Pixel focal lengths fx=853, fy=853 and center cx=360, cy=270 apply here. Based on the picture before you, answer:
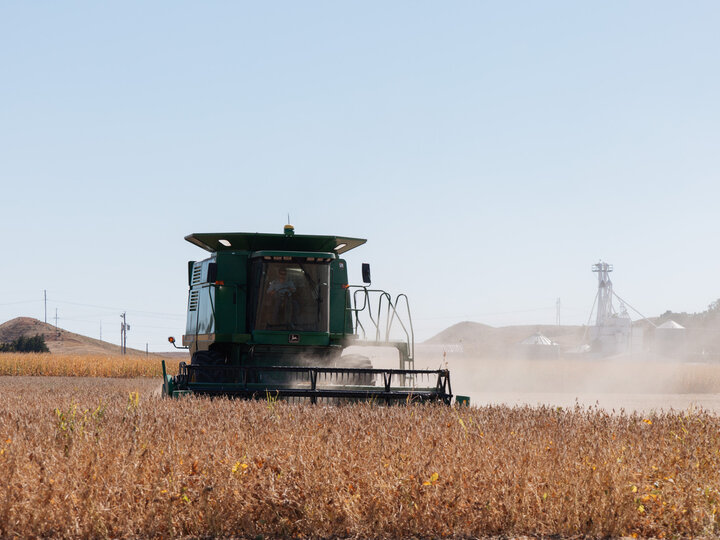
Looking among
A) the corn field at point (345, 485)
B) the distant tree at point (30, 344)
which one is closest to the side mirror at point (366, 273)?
the corn field at point (345, 485)

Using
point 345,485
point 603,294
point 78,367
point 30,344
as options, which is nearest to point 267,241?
point 345,485

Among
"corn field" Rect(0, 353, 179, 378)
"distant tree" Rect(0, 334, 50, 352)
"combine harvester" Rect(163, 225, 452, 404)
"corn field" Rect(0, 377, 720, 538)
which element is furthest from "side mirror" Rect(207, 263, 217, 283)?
"distant tree" Rect(0, 334, 50, 352)

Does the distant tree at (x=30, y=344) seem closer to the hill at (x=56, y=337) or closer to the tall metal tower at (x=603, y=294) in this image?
the hill at (x=56, y=337)

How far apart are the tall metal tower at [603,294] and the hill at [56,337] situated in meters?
57.9

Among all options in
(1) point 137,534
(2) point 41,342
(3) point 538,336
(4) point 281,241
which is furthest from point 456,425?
(3) point 538,336

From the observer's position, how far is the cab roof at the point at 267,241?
13.0 m

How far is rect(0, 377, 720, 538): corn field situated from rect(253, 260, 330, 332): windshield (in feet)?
17.3

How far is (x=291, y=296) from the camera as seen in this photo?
12648mm

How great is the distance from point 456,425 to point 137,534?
139 inches

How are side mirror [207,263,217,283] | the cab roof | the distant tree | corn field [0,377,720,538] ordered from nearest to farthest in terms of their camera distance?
corn field [0,377,720,538], side mirror [207,263,217,283], the cab roof, the distant tree

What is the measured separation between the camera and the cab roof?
13.0 metres

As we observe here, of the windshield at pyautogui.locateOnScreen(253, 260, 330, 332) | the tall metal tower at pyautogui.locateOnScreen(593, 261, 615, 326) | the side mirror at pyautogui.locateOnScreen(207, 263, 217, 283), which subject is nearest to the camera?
the side mirror at pyautogui.locateOnScreen(207, 263, 217, 283)

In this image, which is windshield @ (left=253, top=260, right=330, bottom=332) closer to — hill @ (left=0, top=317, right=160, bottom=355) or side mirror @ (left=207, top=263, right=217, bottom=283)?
side mirror @ (left=207, top=263, right=217, bottom=283)

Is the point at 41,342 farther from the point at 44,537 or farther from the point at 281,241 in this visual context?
the point at 44,537
